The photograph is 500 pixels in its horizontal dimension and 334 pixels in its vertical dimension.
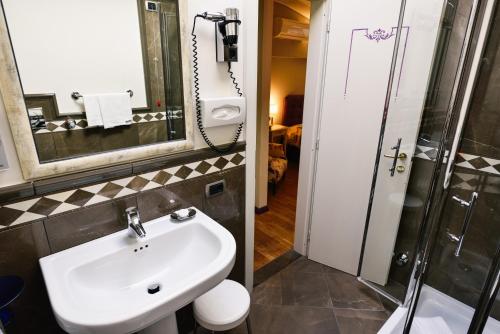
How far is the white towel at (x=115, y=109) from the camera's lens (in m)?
1.07

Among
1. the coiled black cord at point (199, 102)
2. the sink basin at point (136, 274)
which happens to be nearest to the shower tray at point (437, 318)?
the sink basin at point (136, 274)

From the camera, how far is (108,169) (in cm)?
110

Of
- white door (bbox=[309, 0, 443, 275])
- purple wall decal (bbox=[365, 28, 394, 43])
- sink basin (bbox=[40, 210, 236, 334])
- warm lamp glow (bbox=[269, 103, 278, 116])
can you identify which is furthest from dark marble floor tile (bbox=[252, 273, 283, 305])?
warm lamp glow (bbox=[269, 103, 278, 116])

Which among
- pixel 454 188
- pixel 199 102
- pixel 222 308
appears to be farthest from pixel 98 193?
pixel 454 188

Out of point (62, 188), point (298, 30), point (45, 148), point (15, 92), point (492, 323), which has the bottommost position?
point (492, 323)

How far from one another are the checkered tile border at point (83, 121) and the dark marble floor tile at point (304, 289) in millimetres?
1558

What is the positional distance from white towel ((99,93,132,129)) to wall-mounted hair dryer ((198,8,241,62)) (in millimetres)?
476

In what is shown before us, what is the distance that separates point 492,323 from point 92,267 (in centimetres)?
222

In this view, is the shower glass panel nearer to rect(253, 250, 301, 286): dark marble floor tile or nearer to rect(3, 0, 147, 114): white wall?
rect(253, 250, 301, 286): dark marble floor tile

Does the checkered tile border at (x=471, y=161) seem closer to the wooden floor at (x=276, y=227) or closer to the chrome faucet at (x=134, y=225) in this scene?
the wooden floor at (x=276, y=227)

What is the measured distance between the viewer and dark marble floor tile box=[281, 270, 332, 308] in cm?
199

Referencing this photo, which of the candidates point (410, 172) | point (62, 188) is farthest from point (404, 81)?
point (62, 188)

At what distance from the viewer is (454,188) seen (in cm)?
171

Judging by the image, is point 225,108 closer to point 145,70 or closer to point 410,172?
point 145,70
